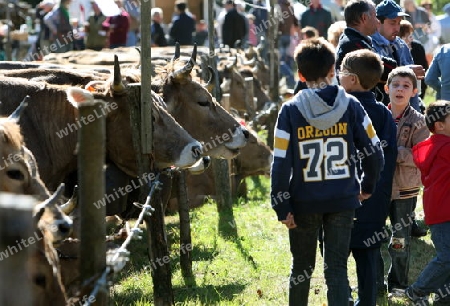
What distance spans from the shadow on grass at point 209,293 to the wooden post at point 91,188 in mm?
3369

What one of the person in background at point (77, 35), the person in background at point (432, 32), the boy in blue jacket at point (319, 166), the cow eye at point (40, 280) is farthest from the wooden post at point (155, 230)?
the person in background at point (77, 35)

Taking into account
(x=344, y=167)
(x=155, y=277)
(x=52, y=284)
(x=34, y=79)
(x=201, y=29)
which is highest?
(x=201, y=29)

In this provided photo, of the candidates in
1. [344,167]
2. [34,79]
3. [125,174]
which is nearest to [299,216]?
[344,167]

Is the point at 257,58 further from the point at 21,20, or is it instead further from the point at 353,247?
the point at 353,247

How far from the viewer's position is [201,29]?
2683cm

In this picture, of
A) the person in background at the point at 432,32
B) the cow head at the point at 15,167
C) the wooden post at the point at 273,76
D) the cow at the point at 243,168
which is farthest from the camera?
the person in background at the point at 432,32

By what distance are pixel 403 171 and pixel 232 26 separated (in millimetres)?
17942

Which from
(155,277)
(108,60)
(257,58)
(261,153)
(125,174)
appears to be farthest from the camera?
(257,58)

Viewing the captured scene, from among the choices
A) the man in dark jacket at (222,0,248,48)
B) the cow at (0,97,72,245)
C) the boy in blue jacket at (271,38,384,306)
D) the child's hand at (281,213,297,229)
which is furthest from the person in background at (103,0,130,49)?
the cow at (0,97,72,245)

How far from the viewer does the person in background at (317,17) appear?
2377 cm

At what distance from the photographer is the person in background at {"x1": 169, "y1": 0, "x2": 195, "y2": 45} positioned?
2481 cm

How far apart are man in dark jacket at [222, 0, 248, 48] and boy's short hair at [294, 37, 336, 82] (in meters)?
18.7

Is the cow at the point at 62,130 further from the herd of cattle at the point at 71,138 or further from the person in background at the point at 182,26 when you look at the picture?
the person in background at the point at 182,26

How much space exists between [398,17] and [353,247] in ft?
12.1
